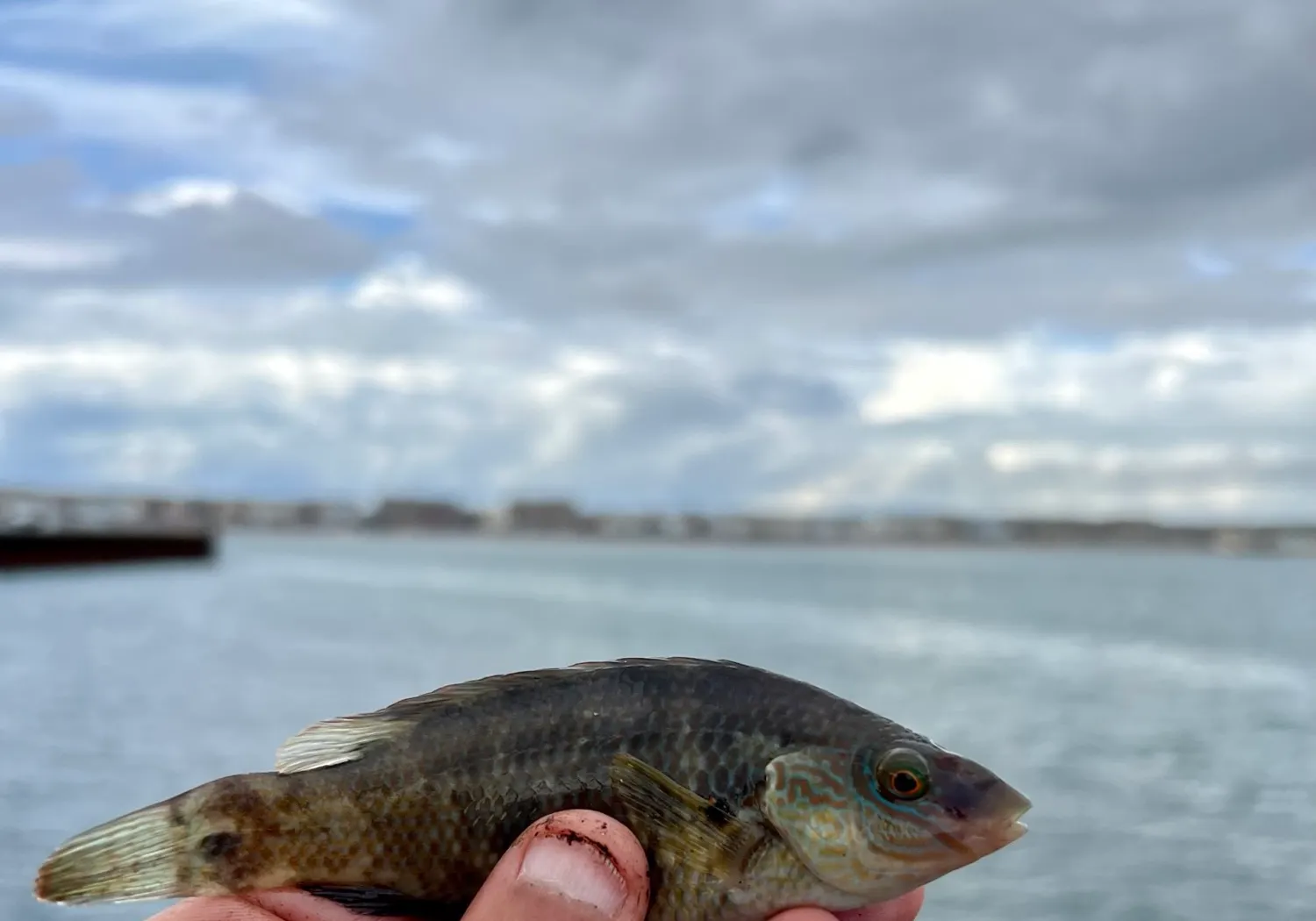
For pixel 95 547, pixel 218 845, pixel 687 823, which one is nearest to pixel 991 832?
pixel 687 823

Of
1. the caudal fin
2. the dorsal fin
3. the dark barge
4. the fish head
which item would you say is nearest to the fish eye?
→ the fish head

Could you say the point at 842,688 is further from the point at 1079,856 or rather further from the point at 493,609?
the point at 493,609

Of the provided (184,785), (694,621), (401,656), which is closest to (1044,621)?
(694,621)

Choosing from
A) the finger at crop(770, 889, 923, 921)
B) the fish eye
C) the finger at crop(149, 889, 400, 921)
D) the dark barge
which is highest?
the fish eye

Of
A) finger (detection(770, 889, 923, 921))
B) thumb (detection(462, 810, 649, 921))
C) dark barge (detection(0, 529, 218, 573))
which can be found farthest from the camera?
dark barge (detection(0, 529, 218, 573))

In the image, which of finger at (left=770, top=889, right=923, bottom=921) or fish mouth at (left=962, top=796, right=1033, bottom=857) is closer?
fish mouth at (left=962, top=796, right=1033, bottom=857)

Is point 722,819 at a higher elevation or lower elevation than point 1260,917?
higher

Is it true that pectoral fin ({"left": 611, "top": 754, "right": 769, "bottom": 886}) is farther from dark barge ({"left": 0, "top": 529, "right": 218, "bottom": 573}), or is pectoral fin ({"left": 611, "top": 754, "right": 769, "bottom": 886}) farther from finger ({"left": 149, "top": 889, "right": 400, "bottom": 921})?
dark barge ({"left": 0, "top": 529, "right": 218, "bottom": 573})
